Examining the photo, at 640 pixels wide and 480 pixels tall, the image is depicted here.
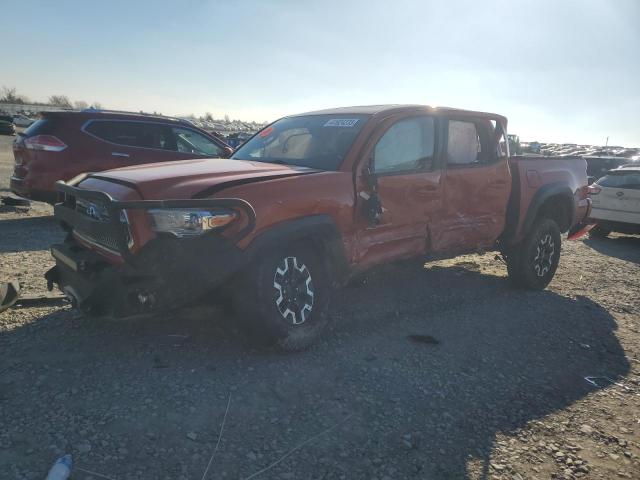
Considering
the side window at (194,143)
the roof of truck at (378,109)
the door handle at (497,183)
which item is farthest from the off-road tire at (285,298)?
the side window at (194,143)

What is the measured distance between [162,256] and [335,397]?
4.73ft

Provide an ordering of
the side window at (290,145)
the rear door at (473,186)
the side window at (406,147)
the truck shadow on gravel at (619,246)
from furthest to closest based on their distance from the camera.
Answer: the truck shadow on gravel at (619,246), the rear door at (473,186), the side window at (290,145), the side window at (406,147)

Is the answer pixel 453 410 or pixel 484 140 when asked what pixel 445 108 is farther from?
pixel 453 410

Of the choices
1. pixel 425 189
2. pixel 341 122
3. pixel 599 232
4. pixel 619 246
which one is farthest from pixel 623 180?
pixel 341 122

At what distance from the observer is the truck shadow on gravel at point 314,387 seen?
2621 millimetres

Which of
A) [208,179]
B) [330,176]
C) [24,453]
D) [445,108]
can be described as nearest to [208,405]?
[24,453]

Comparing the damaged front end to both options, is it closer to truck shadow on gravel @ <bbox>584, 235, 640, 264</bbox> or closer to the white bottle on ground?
the white bottle on ground

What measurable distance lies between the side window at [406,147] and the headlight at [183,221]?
5.67 feet

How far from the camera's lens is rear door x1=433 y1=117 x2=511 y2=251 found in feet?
16.4

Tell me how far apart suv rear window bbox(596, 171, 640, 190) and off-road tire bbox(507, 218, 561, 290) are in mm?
5137

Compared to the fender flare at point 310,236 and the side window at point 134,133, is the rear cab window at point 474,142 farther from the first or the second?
the side window at point 134,133

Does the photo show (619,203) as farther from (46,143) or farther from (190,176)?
(46,143)

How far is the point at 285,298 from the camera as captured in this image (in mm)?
3631

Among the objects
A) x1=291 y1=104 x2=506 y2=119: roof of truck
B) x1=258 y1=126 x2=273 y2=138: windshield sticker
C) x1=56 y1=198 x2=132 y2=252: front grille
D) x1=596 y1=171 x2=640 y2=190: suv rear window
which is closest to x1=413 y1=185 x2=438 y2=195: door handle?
x1=291 y1=104 x2=506 y2=119: roof of truck
